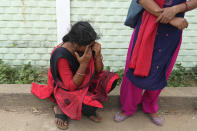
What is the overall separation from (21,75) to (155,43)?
1.99 m

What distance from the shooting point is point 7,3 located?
299 cm

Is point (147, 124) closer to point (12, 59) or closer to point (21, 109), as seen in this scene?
point (21, 109)

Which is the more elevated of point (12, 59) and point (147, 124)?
point (12, 59)

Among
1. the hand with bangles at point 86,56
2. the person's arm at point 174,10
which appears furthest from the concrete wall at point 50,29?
the person's arm at point 174,10

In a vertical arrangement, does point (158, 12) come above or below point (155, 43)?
above

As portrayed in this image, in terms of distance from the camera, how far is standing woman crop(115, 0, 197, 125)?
1752mm

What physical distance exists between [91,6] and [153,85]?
160 cm

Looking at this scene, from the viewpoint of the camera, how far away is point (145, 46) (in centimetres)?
193

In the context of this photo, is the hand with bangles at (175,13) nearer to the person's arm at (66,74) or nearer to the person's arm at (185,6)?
the person's arm at (185,6)

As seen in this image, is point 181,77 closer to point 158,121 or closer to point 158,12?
point 158,121

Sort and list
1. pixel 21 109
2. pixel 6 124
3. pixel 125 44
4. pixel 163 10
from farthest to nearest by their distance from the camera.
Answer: pixel 125 44 → pixel 21 109 → pixel 6 124 → pixel 163 10

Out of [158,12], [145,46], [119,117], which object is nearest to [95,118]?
[119,117]

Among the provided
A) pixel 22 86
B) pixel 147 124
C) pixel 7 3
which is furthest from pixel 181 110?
pixel 7 3

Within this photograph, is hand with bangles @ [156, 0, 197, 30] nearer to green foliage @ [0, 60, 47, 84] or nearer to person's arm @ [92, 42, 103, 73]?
person's arm @ [92, 42, 103, 73]
